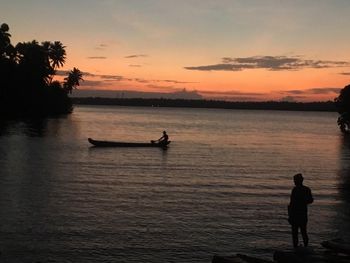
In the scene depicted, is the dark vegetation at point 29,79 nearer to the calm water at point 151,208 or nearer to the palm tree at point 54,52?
the palm tree at point 54,52

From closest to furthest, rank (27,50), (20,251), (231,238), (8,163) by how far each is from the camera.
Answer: (20,251)
(231,238)
(8,163)
(27,50)

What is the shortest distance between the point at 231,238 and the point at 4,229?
9.05 m

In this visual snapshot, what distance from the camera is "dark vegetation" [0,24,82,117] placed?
10156 cm

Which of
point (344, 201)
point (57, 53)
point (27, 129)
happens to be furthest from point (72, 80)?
point (344, 201)

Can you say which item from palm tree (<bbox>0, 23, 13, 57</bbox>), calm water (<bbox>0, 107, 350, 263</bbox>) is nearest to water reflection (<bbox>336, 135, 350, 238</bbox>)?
calm water (<bbox>0, 107, 350, 263</bbox>)

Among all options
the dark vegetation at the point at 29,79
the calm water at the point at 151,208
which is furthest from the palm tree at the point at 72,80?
the calm water at the point at 151,208

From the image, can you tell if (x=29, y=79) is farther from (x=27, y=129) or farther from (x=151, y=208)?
(x=151, y=208)

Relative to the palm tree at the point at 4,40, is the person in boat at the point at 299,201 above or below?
below

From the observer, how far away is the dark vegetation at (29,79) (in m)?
102

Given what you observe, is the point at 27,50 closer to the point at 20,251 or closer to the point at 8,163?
the point at 8,163

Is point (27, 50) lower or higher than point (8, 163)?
higher

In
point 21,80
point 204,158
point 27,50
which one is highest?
point 27,50

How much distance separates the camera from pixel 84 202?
24.9 metres

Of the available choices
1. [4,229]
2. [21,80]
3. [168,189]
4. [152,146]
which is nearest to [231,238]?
[4,229]
